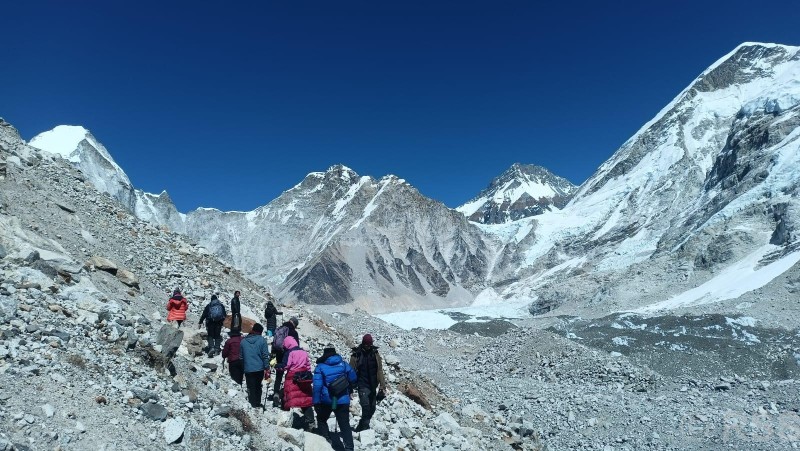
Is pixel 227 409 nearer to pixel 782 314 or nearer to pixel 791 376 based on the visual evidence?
pixel 791 376

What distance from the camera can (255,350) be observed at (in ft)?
35.7

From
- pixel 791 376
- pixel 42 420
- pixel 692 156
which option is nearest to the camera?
pixel 42 420

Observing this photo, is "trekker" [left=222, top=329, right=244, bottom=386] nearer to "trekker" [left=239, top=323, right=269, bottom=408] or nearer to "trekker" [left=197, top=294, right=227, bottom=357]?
"trekker" [left=239, top=323, right=269, bottom=408]

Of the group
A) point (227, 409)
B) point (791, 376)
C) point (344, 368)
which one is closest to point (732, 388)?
point (791, 376)

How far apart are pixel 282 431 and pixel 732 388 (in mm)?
25215

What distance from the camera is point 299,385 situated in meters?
10.4

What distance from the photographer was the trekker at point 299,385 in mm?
10352

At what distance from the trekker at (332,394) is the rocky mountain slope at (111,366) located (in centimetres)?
50

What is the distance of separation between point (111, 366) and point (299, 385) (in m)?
3.17

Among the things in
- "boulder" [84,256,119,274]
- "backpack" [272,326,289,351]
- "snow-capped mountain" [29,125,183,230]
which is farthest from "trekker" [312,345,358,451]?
"snow-capped mountain" [29,125,183,230]

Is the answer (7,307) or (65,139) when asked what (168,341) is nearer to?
A: (7,307)

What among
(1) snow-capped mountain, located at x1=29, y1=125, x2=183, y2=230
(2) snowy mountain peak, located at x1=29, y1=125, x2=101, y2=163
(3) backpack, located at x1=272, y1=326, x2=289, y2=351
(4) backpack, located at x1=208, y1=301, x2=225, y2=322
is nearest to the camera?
(3) backpack, located at x1=272, y1=326, x2=289, y2=351

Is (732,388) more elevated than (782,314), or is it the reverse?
(782,314)

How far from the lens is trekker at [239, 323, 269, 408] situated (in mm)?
10773
